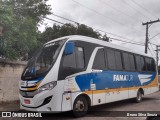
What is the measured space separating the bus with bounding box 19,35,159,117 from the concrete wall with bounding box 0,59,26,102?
3214 mm

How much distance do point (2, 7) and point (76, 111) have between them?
6.42m

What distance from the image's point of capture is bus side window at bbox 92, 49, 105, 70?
9459 mm

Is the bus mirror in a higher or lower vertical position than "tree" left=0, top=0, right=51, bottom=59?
lower

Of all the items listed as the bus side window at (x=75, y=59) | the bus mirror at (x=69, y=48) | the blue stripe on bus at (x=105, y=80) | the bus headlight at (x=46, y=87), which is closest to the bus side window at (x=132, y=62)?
the blue stripe on bus at (x=105, y=80)

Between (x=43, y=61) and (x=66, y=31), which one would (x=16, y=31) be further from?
(x=66, y=31)

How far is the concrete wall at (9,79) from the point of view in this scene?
11.4 m

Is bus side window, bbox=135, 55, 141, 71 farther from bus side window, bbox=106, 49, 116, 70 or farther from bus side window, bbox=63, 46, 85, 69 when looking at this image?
bus side window, bbox=63, 46, 85, 69

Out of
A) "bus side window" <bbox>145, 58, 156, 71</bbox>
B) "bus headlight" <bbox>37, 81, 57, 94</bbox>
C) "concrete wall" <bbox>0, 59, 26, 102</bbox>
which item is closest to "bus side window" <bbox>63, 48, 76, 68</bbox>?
"bus headlight" <bbox>37, 81, 57, 94</bbox>

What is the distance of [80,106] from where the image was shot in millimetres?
8453

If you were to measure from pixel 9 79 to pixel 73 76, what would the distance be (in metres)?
5.03

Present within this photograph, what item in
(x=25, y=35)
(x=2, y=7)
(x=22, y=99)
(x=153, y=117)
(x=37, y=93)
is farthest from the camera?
(x=25, y=35)

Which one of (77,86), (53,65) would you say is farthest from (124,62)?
(53,65)

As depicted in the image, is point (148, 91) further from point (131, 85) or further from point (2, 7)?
point (2, 7)

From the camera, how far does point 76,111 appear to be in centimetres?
825
